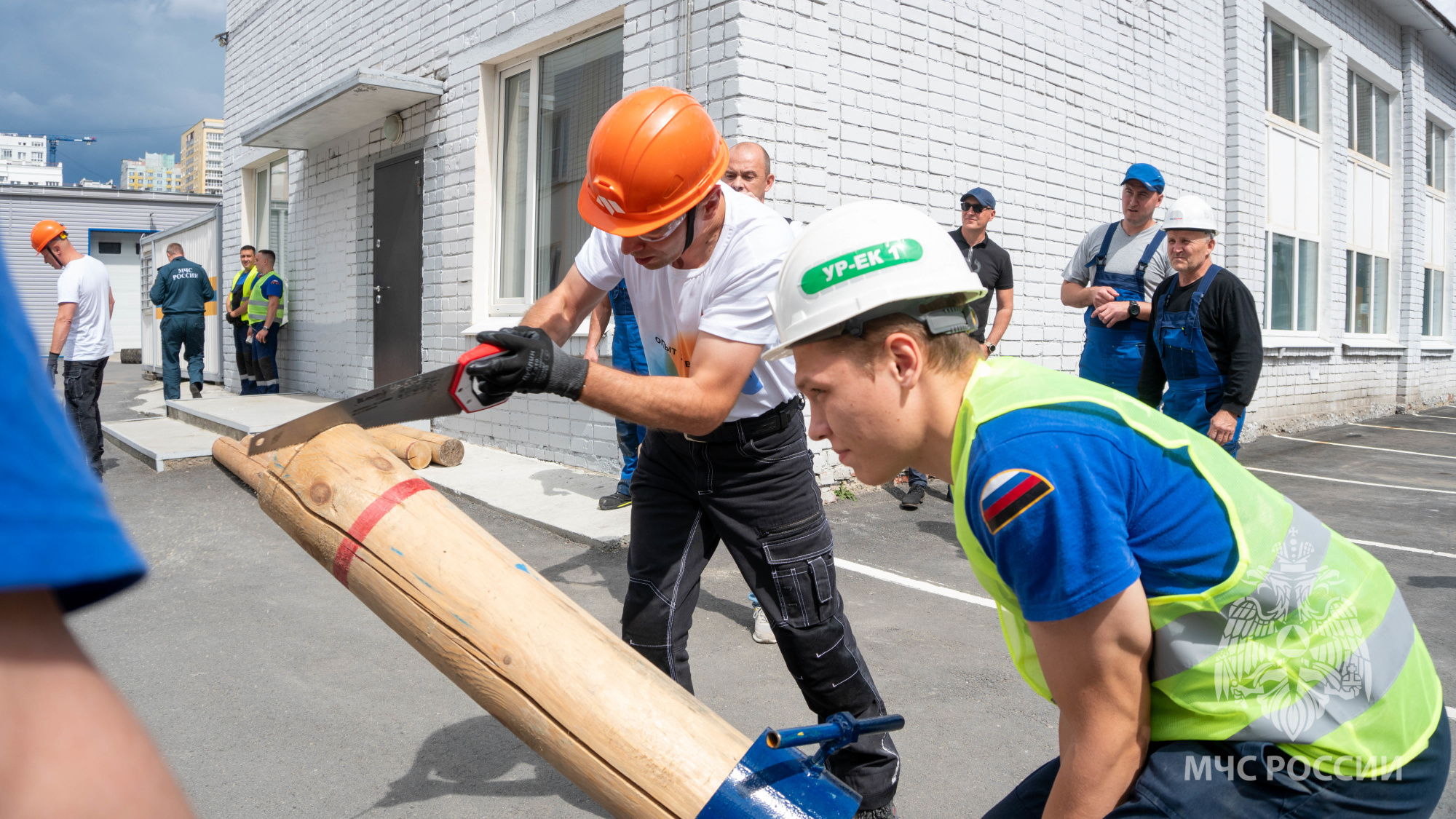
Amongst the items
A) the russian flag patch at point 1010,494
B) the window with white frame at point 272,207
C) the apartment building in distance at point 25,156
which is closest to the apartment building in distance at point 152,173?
the apartment building in distance at point 25,156

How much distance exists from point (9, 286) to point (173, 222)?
38510 mm

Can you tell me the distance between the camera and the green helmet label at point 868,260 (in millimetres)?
1440

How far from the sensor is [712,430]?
240 cm

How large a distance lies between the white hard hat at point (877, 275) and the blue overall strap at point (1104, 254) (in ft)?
15.0

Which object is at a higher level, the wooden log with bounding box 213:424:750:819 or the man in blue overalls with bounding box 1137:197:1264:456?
the man in blue overalls with bounding box 1137:197:1264:456

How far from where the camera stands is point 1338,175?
44.8 ft

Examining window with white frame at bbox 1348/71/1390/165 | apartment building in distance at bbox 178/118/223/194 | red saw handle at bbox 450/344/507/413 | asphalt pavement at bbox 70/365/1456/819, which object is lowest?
asphalt pavement at bbox 70/365/1456/819

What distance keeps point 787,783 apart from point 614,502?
15.8ft

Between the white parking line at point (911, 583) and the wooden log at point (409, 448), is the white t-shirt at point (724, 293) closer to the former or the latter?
the wooden log at point (409, 448)

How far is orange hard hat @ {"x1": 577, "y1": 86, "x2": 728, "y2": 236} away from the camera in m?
2.47

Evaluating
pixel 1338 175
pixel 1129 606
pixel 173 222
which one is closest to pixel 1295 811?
pixel 1129 606

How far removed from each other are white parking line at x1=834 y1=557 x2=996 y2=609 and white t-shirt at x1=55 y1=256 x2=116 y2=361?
21.1 feet

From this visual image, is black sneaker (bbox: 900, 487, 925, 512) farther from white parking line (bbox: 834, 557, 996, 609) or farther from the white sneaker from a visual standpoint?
the white sneaker

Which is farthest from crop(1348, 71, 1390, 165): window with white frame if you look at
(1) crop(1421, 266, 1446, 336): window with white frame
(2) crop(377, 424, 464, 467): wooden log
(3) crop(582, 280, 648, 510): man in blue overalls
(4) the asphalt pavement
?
(2) crop(377, 424, 464, 467): wooden log
